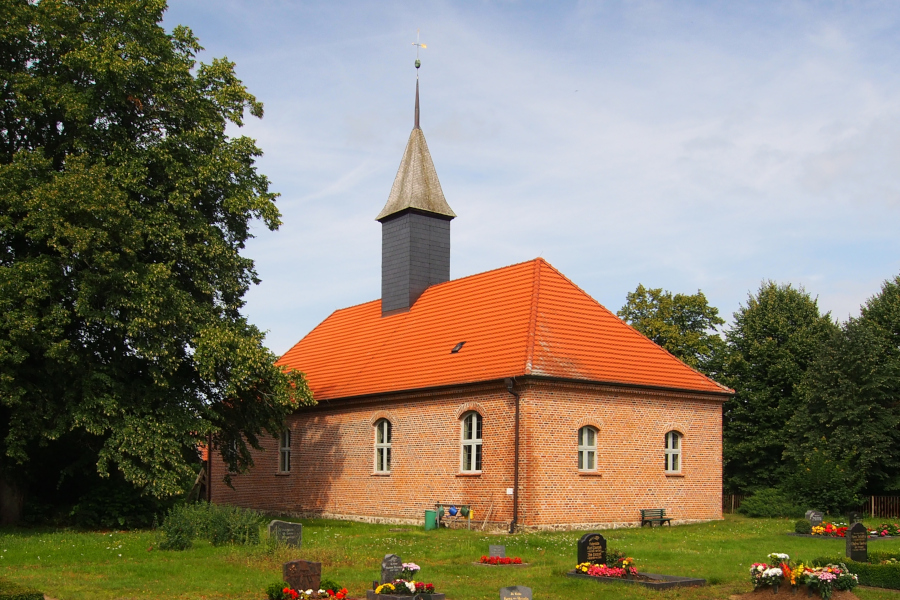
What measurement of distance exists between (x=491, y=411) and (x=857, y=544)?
380 inches

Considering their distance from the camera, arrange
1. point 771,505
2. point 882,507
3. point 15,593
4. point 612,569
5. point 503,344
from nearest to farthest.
→ point 15,593
point 612,569
point 503,344
point 771,505
point 882,507

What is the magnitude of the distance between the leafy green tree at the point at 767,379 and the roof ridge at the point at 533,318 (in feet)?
49.9

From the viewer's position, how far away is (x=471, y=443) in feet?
76.5

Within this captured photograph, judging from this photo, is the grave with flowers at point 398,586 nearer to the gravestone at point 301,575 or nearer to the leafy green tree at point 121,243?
the gravestone at point 301,575

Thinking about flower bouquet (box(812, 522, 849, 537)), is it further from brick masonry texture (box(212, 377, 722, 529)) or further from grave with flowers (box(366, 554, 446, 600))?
grave with flowers (box(366, 554, 446, 600))

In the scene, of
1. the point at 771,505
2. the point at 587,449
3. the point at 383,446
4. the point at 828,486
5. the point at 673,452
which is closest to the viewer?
the point at 587,449

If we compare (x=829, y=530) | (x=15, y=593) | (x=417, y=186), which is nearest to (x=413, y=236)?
(x=417, y=186)

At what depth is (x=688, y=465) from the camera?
81.5ft

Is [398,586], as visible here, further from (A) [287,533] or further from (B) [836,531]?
(B) [836,531]

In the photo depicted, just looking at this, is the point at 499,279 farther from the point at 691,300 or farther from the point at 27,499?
the point at 691,300

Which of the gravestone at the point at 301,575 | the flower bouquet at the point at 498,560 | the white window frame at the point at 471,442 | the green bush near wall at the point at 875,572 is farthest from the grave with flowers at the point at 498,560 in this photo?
the white window frame at the point at 471,442

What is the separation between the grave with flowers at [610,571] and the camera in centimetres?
1319

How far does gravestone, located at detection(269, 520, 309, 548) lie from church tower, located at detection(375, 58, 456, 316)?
550 inches

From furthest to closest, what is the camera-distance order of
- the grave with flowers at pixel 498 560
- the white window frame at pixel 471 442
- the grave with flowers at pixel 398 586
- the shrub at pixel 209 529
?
the white window frame at pixel 471 442
the shrub at pixel 209 529
the grave with flowers at pixel 498 560
the grave with flowers at pixel 398 586
